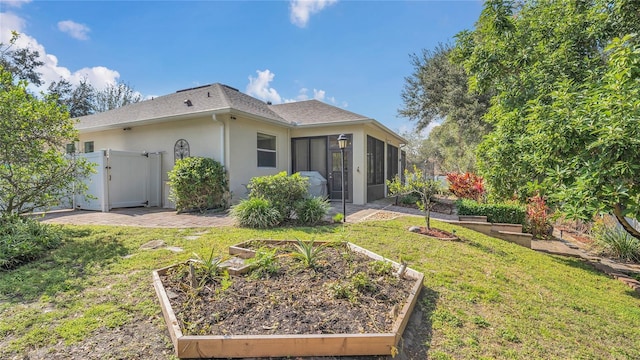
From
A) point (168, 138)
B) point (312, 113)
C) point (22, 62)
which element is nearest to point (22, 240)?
point (168, 138)

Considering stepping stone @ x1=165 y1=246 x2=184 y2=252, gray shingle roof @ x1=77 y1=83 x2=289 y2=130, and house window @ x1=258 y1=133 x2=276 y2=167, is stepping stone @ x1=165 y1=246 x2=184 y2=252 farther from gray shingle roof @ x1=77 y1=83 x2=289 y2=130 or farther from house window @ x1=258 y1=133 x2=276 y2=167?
house window @ x1=258 y1=133 x2=276 y2=167

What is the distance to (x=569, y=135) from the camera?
12.5 ft

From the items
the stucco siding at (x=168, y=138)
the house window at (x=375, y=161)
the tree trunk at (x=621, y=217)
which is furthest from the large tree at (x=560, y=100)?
the stucco siding at (x=168, y=138)

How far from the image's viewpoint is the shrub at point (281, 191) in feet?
22.6

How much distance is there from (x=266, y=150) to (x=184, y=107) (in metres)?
3.35

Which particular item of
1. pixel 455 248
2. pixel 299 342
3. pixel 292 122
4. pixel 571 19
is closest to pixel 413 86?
pixel 292 122

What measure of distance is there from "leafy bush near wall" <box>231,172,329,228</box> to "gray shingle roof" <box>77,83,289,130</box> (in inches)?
127

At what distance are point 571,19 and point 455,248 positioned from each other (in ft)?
16.7

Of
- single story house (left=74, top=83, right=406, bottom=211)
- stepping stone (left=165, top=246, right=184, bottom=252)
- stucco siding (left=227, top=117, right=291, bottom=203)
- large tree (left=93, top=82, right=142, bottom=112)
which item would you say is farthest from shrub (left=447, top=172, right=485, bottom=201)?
large tree (left=93, top=82, right=142, bottom=112)

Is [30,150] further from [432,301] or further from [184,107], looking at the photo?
[432,301]

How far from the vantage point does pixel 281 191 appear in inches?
273

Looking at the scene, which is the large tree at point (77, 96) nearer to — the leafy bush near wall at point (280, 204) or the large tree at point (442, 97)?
the leafy bush near wall at point (280, 204)

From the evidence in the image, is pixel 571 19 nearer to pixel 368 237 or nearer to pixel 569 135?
pixel 569 135

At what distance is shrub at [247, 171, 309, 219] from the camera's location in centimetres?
690
